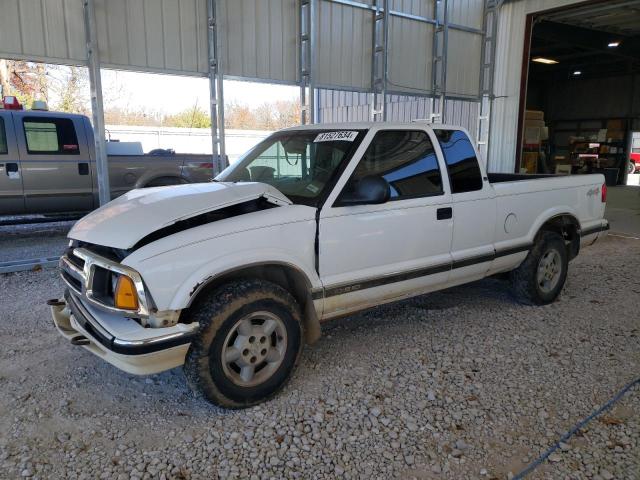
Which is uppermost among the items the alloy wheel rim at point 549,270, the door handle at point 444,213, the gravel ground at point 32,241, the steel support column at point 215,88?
the steel support column at point 215,88

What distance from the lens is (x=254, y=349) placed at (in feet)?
10.5

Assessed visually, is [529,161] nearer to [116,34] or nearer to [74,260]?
[116,34]

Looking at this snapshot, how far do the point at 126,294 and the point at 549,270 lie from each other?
168 inches

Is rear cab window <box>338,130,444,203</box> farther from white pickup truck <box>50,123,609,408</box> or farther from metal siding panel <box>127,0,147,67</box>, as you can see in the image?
metal siding panel <box>127,0,147,67</box>

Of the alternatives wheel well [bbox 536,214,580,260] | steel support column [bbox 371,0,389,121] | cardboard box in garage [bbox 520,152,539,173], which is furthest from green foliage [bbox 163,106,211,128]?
wheel well [bbox 536,214,580,260]

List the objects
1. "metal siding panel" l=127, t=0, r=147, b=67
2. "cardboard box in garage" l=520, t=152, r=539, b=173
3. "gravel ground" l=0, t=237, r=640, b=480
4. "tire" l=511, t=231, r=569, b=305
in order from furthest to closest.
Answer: "cardboard box in garage" l=520, t=152, r=539, b=173 → "metal siding panel" l=127, t=0, r=147, b=67 → "tire" l=511, t=231, r=569, b=305 → "gravel ground" l=0, t=237, r=640, b=480

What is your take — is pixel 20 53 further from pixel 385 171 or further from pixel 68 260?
pixel 385 171

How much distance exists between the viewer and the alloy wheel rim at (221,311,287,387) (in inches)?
124

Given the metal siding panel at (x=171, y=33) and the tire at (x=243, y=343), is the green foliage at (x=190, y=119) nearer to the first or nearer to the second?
the metal siding panel at (x=171, y=33)

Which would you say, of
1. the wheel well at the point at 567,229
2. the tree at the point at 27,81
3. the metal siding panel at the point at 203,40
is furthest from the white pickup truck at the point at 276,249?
the tree at the point at 27,81

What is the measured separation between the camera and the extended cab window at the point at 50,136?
26.9 feet

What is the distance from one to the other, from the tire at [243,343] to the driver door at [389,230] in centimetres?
40

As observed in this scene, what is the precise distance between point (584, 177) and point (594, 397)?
3000 mm

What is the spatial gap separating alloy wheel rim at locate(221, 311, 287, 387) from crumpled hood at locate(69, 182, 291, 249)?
76cm
